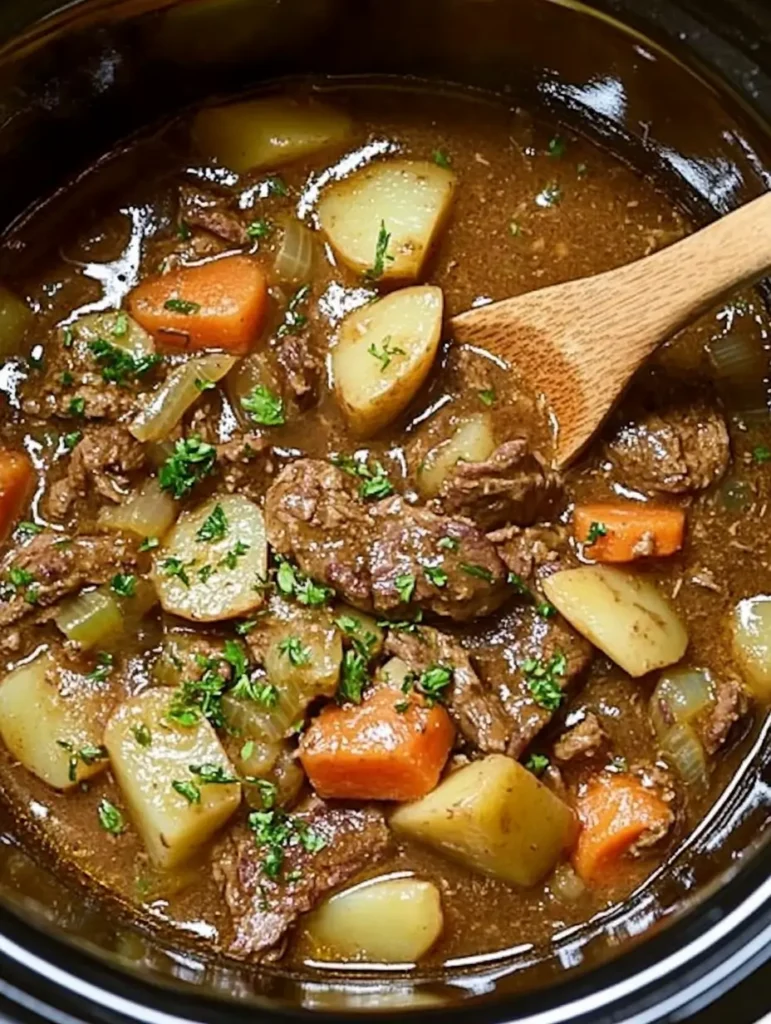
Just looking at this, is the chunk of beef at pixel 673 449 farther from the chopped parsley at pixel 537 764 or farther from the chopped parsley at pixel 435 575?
the chopped parsley at pixel 537 764

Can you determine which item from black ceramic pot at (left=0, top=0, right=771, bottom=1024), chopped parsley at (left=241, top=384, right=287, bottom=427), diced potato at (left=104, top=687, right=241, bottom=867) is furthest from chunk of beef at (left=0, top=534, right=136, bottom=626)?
black ceramic pot at (left=0, top=0, right=771, bottom=1024)

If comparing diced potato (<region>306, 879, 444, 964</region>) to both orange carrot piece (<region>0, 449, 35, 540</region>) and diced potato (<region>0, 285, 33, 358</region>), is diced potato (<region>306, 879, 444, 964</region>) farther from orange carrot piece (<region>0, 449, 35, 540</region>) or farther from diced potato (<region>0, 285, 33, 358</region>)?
diced potato (<region>0, 285, 33, 358</region>)

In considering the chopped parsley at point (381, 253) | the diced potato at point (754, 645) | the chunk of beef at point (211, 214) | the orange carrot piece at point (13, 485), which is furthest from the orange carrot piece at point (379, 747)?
the chunk of beef at point (211, 214)

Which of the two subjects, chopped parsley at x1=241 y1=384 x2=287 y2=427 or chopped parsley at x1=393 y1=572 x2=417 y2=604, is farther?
chopped parsley at x1=241 y1=384 x2=287 y2=427

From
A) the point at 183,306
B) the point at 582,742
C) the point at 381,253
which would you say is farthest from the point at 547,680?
the point at 183,306

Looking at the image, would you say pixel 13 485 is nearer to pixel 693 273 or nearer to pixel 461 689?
pixel 461 689

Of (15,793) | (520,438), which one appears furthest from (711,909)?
(15,793)
